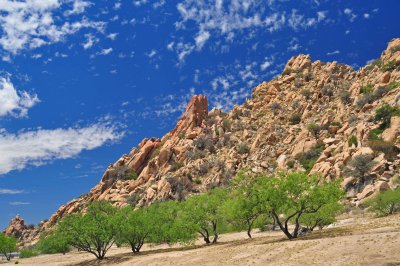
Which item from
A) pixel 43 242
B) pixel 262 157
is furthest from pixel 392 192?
pixel 43 242

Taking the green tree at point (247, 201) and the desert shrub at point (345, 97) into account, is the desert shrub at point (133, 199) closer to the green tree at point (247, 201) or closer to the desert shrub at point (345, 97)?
the desert shrub at point (345, 97)

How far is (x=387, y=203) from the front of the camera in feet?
165

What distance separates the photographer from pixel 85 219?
56.0 meters

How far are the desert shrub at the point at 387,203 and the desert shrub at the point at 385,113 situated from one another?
26.1m

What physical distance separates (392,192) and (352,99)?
50.4 meters

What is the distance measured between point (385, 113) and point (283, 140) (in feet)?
89.2

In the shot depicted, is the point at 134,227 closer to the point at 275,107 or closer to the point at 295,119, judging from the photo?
the point at 295,119

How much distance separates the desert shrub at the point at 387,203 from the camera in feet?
163

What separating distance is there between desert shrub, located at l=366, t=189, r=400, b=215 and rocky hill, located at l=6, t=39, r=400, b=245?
7.11 meters

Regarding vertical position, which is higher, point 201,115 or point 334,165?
point 201,115

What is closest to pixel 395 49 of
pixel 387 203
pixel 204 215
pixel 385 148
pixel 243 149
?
pixel 243 149

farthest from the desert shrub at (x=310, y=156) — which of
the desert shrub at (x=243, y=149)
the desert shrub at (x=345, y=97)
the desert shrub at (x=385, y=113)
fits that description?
the desert shrub at (x=345, y=97)

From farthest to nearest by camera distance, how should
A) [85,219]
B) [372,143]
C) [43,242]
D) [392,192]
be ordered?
[43,242] → [372,143] → [85,219] → [392,192]

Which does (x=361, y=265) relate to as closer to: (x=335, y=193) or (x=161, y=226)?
(x=335, y=193)
